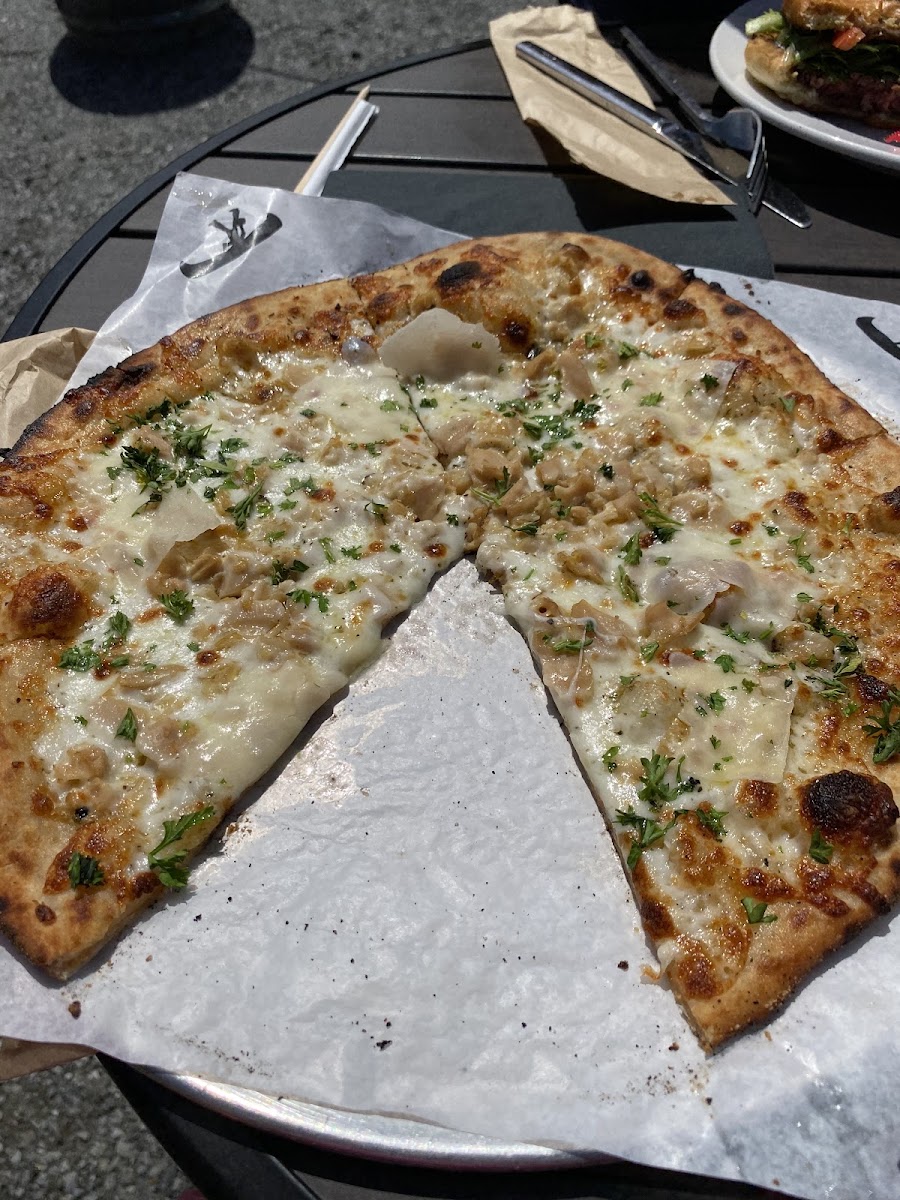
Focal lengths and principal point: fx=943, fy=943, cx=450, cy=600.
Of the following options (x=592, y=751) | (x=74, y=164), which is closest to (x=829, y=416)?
(x=592, y=751)

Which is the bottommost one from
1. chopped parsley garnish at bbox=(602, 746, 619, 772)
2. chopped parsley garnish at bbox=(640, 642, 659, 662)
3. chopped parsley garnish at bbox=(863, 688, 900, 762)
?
chopped parsley garnish at bbox=(863, 688, 900, 762)

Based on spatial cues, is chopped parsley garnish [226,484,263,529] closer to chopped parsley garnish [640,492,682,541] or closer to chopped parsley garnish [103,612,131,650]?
chopped parsley garnish [103,612,131,650]

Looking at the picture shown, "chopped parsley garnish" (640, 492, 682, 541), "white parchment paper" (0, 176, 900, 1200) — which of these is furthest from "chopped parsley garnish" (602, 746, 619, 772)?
"chopped parsley garnish" (640, 492, 682, 541)

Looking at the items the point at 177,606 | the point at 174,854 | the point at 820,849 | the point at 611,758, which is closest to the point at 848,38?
the point at 611,758

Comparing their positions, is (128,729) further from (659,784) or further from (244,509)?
(659,784)

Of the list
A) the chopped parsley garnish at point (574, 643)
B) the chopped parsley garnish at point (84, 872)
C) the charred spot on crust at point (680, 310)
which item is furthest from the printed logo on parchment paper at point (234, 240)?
the chopped parsley garnish at point (84, 872)

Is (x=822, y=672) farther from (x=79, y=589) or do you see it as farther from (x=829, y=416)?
(x=79, y=589)
